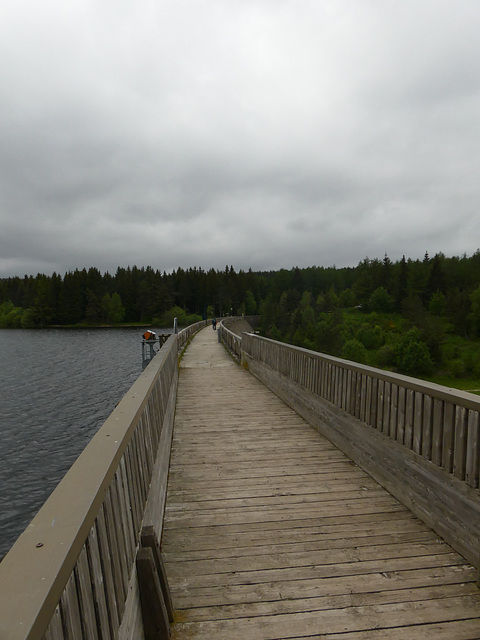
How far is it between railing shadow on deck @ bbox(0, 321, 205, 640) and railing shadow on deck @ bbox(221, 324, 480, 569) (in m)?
2.41

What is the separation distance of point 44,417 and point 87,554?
24.2 metres

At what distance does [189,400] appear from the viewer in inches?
374

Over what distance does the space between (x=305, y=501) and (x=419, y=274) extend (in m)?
132

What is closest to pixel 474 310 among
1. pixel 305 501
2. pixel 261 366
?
pixel 261 366

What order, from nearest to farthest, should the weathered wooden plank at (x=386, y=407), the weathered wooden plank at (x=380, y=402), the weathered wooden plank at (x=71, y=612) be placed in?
the weathered wooden plank at (x=71, y=612), the weathered wooden plank at (x=386, y=407), the weathered wooden plank at (x=380, y=402)

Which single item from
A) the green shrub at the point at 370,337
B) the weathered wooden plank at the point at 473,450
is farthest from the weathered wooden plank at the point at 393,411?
the green shrub at the point at 370,337

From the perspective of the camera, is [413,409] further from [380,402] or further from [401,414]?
[380,402]

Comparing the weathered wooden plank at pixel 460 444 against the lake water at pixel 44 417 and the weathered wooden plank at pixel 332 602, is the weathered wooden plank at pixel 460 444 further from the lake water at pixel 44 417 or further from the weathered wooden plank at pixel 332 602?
the lake water at pixel 44 417

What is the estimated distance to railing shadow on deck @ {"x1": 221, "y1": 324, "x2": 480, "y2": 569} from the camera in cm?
314

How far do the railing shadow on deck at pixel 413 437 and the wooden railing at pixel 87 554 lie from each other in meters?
2.40

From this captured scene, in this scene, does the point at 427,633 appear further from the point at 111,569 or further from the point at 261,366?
the point at 261,366

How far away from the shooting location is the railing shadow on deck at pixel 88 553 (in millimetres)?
1082

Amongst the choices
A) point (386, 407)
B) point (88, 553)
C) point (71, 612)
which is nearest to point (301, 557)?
point (386, 407)

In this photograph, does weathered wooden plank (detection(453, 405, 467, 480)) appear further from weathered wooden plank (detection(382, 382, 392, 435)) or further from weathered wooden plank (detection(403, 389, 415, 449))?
weathered wooden plank (detection(382, 382, 392, 435))
